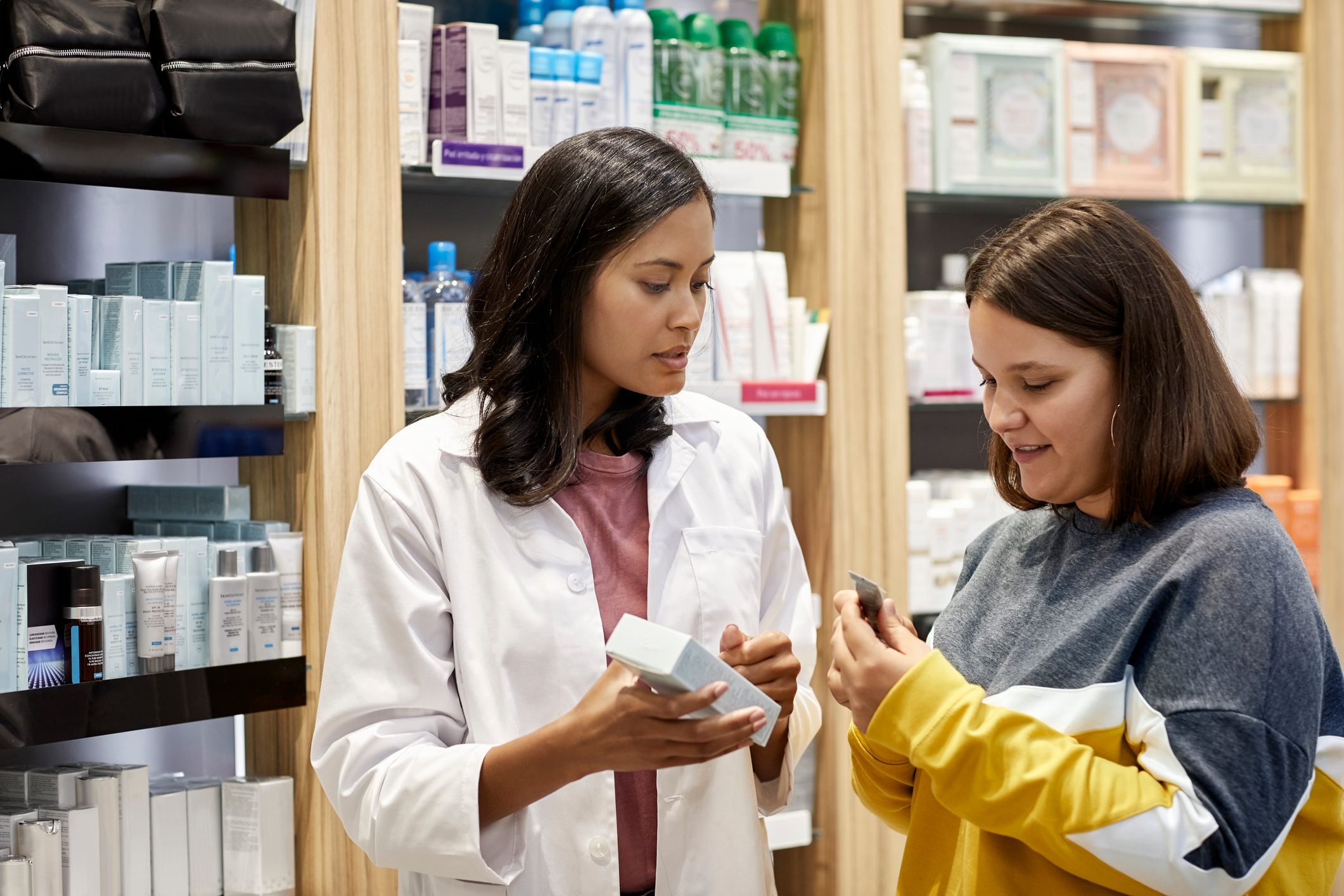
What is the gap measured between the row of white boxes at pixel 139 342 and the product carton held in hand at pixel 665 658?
132 centimetres

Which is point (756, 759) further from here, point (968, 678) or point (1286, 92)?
point (1286, 92)

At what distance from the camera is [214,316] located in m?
2.34

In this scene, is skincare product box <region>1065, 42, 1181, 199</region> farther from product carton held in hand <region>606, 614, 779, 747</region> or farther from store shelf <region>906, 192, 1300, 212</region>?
product carton held in hand <region>606, 614, 779, 747</region>

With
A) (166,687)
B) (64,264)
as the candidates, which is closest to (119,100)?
(64,264)

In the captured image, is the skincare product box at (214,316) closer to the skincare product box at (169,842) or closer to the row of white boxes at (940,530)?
the skincare product box at (169,842)

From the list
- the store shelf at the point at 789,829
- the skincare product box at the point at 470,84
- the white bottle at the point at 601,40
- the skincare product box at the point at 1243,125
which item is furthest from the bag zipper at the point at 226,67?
the skincare product box at the point at 1243,125

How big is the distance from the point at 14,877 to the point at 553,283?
136 cm

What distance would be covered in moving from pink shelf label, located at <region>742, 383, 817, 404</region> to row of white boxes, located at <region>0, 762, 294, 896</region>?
124 centimetres

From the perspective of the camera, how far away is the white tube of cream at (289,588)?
8.00 feet

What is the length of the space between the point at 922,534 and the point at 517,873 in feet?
5.54

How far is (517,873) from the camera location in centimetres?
158

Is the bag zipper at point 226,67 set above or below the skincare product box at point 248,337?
above

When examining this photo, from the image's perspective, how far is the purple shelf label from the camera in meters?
2.60

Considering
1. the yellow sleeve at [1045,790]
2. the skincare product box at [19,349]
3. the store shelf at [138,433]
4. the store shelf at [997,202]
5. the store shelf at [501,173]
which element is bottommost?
the yellow sleeve at [1045,790]
